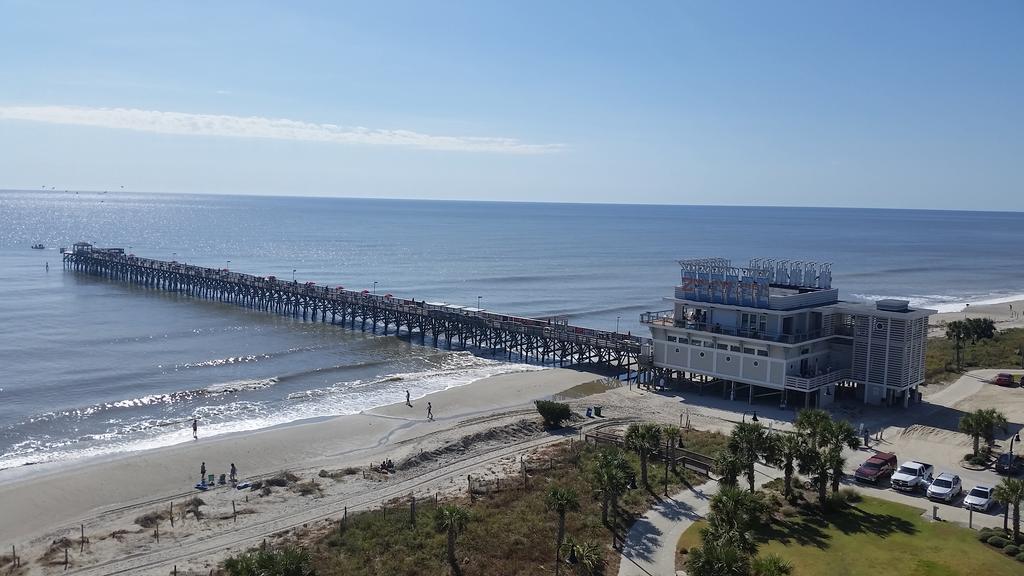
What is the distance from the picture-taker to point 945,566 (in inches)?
1117

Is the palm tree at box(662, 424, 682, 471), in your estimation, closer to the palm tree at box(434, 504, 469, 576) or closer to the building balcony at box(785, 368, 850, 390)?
the palm tree at box(434, 504, 469, 576)

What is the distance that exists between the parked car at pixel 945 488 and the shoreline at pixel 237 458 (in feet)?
80.0

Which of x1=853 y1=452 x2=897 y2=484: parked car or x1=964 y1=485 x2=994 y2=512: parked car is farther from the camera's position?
x1=853 y1=452 x2=897 y2=484: parked car

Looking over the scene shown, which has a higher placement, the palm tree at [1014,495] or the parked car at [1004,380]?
the palm tree at [1014,495]

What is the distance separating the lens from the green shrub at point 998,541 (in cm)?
2972

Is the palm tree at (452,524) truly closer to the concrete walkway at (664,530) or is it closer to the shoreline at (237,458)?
the concrete walkway at (664,530)

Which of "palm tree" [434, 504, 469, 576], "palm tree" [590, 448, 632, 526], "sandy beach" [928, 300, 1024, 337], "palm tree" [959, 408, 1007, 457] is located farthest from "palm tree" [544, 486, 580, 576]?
"sandy beach" [928, 300, 1024, 337]

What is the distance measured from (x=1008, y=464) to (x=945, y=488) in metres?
6.39

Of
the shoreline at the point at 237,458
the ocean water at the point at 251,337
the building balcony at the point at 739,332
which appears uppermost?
the building balcony at the point at 739,332

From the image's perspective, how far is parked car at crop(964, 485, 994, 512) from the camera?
33406mm

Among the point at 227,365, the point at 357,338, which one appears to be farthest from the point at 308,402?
the point at 357,338

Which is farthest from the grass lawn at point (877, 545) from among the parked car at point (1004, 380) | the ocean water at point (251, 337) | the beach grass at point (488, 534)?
the ocean water at point (251, 337)

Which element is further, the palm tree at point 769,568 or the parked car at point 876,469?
the parked car at point 876,469

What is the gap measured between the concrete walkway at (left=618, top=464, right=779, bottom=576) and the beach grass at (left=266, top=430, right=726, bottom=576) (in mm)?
528
